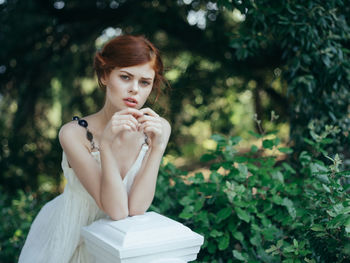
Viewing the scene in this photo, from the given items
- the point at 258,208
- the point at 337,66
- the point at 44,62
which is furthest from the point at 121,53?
the point at 44,62

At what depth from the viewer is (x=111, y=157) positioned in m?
1.78

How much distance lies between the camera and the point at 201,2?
4.83 metres

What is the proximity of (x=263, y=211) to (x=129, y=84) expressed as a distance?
1170 millimetres

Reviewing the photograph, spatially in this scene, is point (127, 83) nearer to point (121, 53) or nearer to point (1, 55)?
point (121, 53)

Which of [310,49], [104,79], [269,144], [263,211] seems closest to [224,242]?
[263,211]

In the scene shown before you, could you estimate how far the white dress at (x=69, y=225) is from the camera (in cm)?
196

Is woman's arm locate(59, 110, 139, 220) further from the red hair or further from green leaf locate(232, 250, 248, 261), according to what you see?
green leaf locate(232, 250, 248, 261)

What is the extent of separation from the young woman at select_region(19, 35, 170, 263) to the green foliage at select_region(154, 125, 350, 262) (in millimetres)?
469

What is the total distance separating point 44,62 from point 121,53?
405 centimetres

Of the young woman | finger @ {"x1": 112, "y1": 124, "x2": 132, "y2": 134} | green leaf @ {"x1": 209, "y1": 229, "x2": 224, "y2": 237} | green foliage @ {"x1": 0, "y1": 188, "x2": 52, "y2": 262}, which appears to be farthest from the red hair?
green foliage @ {"x1": 0, "y1": 188, "x2": 52, "y2": 262}

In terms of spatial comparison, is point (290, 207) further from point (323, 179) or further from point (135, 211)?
point (135, 211)

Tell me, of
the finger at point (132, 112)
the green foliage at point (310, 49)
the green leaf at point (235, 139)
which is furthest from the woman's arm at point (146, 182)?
the green foliage at point (310, 49)

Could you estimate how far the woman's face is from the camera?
1945 millimetres

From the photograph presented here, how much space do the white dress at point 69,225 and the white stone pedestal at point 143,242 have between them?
0.37 m
